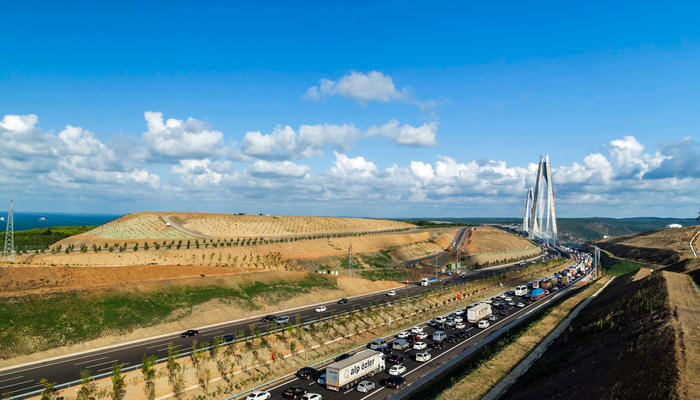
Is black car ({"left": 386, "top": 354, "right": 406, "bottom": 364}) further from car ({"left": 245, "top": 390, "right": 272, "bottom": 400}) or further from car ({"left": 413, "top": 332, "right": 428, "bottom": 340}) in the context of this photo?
car ({"left": 245, "top": 390, "right": 272, "bottom": 400})

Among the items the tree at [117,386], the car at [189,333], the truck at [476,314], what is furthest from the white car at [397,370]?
the car at [189,333]

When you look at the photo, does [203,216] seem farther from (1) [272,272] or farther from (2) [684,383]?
(2) [684,383]

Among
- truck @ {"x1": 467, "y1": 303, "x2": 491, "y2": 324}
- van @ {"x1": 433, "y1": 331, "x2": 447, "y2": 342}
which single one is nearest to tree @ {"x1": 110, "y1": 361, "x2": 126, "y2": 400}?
van @ {"x1": 433, "y1": 331, "x2": 447, "y2": 342}

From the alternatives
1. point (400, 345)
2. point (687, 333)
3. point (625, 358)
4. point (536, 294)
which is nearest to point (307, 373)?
point (400, 345)

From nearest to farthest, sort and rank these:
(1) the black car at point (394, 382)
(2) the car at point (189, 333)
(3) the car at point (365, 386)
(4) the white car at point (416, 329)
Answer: (3) the car at point (365, 386) → (1) the black car at point (394, 382) → (2) the car at point (189, 333) → (4) the white car at point (416, 329)

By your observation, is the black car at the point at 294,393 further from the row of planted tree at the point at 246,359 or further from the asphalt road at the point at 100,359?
the asphalt road at the point at 100,359

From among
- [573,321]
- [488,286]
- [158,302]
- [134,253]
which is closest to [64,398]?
[158,302]

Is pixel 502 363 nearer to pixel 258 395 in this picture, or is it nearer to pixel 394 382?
pixel 394 382
